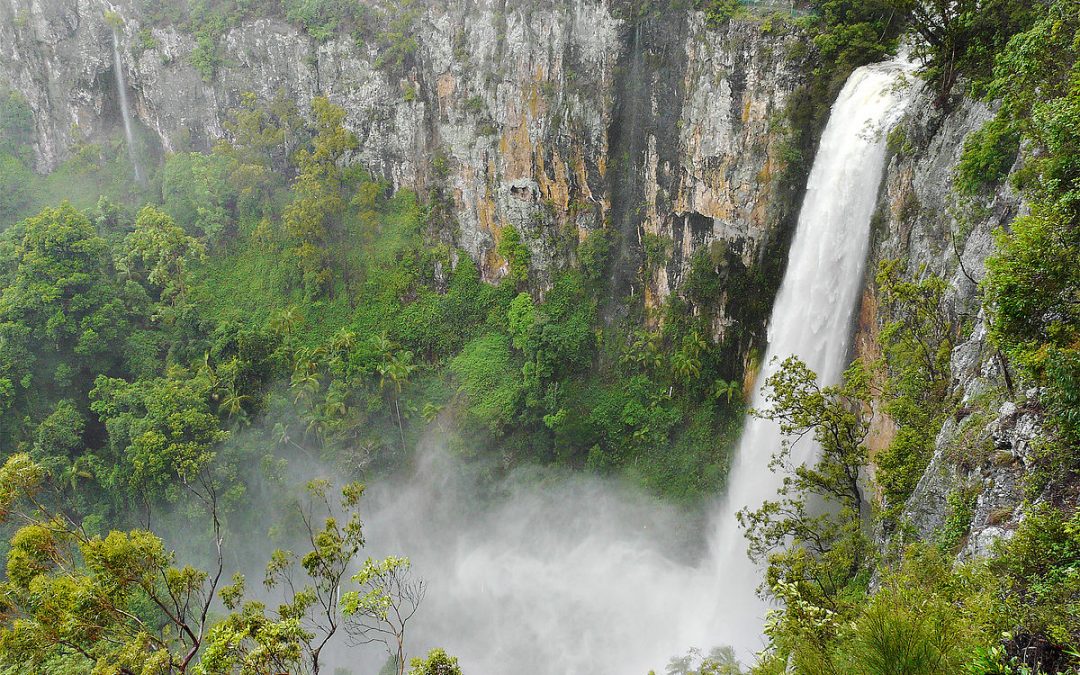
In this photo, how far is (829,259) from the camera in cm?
1502

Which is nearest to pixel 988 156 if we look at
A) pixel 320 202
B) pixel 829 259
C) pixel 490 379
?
pixel 829 259

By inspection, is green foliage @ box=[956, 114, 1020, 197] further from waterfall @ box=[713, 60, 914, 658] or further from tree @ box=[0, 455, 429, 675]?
tree @ box=[0, 455, 429, 675]

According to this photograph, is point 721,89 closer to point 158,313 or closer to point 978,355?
point 978,355

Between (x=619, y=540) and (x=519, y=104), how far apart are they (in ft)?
53.2

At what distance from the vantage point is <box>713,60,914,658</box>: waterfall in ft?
45.5

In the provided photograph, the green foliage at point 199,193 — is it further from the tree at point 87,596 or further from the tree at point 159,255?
the tree at point 87,596

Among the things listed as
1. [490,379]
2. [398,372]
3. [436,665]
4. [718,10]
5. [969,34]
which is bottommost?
[436,665]

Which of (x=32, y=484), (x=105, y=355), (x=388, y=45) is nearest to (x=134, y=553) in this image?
(x=32, y=484)

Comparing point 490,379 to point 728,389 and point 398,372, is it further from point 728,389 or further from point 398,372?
point 728,389

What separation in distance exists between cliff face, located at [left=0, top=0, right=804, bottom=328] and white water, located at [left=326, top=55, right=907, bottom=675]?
3.55m

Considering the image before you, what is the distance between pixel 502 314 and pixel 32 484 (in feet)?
55.4

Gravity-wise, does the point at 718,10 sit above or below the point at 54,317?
above

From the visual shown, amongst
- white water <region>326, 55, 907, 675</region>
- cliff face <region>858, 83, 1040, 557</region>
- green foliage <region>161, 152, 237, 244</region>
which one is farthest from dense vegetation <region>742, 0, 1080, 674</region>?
green foliage <region>161, 152, 237, 244</region>

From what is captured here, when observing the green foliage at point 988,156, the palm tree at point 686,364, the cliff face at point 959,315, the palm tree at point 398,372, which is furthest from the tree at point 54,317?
the green foliage at point 988,156
